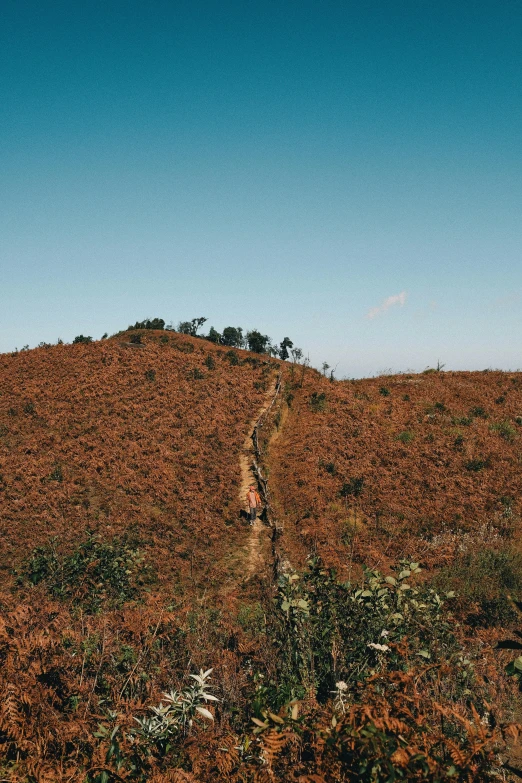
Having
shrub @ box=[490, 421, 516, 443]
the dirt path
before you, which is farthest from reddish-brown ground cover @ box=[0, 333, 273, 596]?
shrub @ box=[490, 421, 516, 443]

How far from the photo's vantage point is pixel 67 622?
6668mm

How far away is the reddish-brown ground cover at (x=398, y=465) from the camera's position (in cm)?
1822

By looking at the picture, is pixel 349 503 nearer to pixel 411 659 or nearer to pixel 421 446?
pixel 421 446

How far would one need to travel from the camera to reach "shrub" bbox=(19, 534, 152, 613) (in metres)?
9.58

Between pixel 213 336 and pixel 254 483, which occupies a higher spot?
pixel 213 336

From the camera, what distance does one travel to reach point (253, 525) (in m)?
19.4

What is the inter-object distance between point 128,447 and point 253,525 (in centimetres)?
1030

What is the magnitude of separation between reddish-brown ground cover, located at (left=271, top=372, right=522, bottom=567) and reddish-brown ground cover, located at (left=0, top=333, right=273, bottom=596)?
362 cm

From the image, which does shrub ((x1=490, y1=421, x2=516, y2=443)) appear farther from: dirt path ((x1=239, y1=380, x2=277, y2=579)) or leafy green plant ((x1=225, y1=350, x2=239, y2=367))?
leafy green plant ((x1=225, y1=350, x2=239, y2=367))

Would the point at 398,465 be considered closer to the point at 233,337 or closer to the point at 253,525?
the point at 253,525

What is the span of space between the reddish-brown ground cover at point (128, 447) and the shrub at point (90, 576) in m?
4.84

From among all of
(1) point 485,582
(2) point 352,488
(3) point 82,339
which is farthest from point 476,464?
(3) point 82,339

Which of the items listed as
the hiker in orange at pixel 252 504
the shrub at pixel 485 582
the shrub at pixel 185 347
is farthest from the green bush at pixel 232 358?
the shrub at pixel 485 582

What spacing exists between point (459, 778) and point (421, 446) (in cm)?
2459
